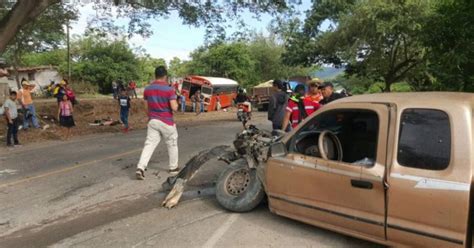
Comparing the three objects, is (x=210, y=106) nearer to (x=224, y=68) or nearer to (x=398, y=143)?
(x=224, y=68)

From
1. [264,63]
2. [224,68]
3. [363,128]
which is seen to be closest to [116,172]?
[363,128]

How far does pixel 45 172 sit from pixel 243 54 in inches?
1754

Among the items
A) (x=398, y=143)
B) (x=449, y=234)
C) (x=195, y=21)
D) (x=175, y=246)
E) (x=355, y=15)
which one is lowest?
(x=175, y=246)

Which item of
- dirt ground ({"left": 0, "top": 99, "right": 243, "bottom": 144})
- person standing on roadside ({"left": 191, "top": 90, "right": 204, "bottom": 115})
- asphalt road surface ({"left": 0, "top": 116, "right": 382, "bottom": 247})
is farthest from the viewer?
person standing on roadside ({"left": 191, "top": 90, "right": 204, "bottom": 115})

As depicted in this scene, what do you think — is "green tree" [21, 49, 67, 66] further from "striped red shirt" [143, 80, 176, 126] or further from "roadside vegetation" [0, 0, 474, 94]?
"striped red shirt" [143, 80, 176, 126]

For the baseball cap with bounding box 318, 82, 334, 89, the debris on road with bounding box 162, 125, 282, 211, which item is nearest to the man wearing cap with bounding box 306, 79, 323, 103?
the baseball cap with bounding box 318, 82, 334, 89

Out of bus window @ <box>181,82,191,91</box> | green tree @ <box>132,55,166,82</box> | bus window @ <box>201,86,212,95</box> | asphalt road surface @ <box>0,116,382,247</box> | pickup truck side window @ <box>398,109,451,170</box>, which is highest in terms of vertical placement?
green tree @ <box>132,55,166,82</box>

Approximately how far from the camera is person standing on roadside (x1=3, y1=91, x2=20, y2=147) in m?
12.3

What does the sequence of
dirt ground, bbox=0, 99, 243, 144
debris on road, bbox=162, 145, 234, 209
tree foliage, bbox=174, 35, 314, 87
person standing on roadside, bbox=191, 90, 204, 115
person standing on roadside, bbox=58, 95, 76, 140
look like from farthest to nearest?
tree foliage, bbox=174, 35, 314, 87
person standing on roadside, bbox=191, 90, 204, 115
dirt ground, bbox=0, 99, 243, 144
person standing on roadside, bbox=58, 95, 76, 140
debris on road, bbox=162, 145, 234, 209

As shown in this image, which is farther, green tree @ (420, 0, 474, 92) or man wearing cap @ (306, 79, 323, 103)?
green tree @ (420, 0, 474, 92)

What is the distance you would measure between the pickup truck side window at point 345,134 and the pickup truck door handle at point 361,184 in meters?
0.63

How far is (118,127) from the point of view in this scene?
17875 mm

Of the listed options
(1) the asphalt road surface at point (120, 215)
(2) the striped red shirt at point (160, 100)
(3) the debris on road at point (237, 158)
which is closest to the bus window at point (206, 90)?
(1) the asphalt road surface at point (120, 215)

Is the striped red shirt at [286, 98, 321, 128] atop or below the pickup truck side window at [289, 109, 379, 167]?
atop
